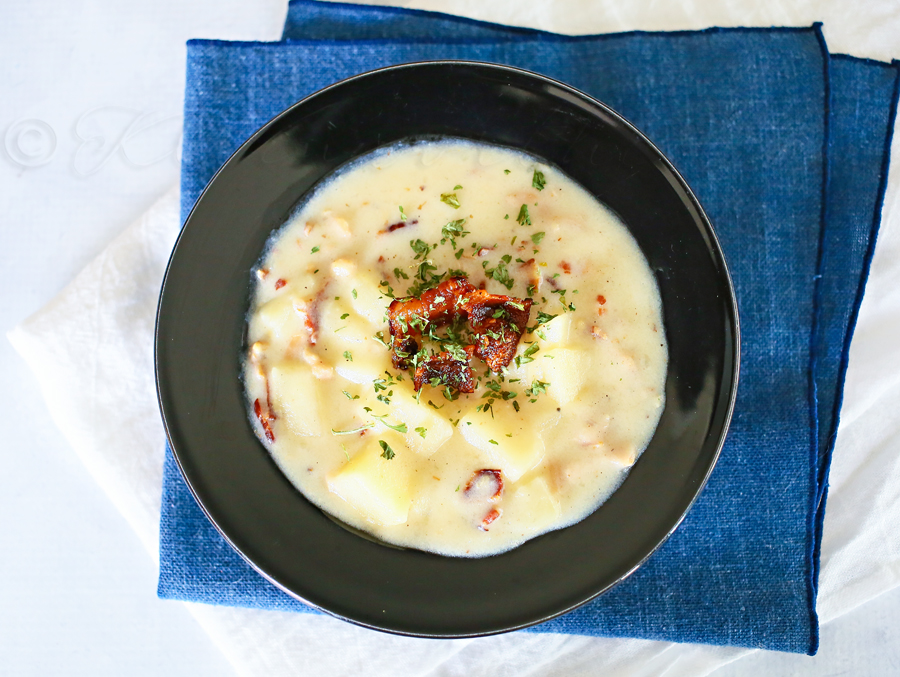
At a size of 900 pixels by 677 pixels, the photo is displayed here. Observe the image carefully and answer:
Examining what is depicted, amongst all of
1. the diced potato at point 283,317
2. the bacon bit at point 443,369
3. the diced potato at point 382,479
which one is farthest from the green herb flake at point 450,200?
the diced potato at point 382,479

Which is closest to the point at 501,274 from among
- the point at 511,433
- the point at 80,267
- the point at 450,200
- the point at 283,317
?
the point at 450,200

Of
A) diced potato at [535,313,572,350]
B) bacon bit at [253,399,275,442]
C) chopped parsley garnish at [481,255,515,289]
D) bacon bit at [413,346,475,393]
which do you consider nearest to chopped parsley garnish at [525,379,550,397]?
diced potato at [535,313,572,350]

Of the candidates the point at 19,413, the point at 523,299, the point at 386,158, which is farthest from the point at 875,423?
the point at 19,413

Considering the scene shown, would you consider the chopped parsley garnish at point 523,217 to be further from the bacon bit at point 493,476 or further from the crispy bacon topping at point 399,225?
the bacon bit at point 493,476

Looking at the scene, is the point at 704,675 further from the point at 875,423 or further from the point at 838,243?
the point at 838,243

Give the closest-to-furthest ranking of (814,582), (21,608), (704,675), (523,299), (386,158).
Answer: (523,299)
(386,158)
(814,582)
(704,675)
(21,608)

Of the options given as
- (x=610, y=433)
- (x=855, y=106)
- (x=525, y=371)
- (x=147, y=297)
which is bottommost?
(x=610, y=433)

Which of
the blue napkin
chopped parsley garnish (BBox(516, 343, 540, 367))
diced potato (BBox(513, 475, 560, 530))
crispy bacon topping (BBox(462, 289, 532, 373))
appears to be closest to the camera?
crispy bacon topping (BBox(462, 289, 532, 373))

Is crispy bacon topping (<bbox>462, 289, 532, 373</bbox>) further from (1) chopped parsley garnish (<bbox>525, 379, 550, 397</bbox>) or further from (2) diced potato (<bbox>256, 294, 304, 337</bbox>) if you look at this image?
(2) diced potato (<bbox>256, 294, 304, 337</bbox>)
